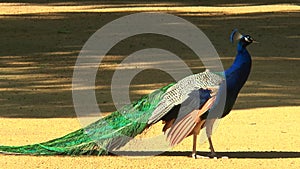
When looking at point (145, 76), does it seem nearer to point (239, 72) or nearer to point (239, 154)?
point (239, 154)

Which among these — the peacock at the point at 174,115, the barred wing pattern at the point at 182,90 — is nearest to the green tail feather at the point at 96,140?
the peacock at the point at 174,115

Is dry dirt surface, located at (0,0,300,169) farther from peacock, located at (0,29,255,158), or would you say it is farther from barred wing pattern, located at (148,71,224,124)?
barred wing pattern, located at (148,71,224,124)

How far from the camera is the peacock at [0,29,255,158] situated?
8906mm

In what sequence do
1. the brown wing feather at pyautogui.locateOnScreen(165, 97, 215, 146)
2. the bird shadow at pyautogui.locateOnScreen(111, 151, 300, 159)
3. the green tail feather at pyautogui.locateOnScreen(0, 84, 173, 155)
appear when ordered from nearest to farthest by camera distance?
the brown wing feather at pyautogui.locateOnScreen(165, 97, 215, 146), the green tail feather at pyautogui.locateOnScreen(0, 84, 173, 155), the bird shadow at pyautogui.locateOnScreen(111, 151, 300, 159)

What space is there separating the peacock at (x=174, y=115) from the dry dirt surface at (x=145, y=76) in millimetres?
114

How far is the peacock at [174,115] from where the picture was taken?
29.2 ft

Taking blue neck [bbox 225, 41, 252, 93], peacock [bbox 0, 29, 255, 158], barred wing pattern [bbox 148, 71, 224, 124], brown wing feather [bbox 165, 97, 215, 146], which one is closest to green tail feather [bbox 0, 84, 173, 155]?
peacock [bbox 0, 29, 255, 158]

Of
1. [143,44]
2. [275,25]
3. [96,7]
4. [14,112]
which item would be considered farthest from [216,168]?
[96,7]

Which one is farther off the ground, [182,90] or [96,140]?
[96,140]

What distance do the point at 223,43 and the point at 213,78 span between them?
387 inches

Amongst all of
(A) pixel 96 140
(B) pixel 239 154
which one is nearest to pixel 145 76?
(B) pixel 239 154

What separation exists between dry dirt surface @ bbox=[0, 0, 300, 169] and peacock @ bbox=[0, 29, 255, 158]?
0.11 m

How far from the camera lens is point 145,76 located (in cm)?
1516

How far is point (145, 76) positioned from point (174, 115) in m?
6.22
